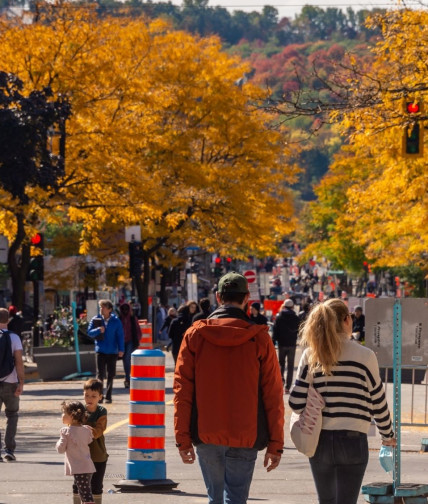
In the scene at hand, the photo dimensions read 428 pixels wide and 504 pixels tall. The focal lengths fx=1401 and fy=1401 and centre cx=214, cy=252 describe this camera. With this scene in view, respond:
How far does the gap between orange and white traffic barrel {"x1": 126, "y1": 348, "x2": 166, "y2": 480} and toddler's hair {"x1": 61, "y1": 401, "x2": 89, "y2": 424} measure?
2.30 meters

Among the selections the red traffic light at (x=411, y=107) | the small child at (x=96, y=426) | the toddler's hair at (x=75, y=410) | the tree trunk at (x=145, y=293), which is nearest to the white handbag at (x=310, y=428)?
the toddler's hair at (x=75, y=410)

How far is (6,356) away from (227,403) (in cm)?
777

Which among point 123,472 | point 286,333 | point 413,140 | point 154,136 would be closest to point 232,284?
point 123,472

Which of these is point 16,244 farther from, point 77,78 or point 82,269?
point 82,269

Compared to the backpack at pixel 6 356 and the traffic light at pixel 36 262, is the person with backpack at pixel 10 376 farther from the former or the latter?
the traffic light at pixel 36 262

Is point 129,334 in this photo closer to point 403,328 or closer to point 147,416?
point 147,416

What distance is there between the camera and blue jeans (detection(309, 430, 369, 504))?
8.23 m

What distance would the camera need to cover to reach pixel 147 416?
1280cm

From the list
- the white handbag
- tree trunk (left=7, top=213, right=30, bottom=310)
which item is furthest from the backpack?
tree trunk (left=7, top=213, right=30, bottom=310)

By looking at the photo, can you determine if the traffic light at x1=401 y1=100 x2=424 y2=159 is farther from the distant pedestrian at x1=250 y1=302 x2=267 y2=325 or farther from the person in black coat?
the person in black coat

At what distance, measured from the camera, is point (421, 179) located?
28812 millimetres

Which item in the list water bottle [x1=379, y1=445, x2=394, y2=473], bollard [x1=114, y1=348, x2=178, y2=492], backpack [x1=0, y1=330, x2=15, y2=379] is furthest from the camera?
backpack [x1=0, y1=330, x2=15, y2=379]

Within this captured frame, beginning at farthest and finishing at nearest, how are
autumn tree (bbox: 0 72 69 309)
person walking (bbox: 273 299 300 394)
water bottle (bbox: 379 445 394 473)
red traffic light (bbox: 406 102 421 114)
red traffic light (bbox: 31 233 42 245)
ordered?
red traffic light (bbox: 31 233 42 245)
autumn tree (bbox: 0 72 69 309)
person walking (bbox: 273 299 300 394)
red traffic light (bbox: 406 102 421 114)
water bottle (bbox: 379 445 394 473)

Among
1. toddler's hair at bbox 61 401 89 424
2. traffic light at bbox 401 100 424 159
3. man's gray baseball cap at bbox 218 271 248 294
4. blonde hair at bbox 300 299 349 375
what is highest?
traffic light at bbox 401 100 424 159
